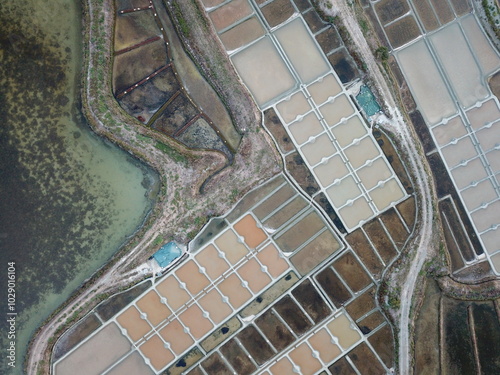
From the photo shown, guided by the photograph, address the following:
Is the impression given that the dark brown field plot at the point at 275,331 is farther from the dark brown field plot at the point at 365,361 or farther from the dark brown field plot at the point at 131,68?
the dark brown field plot at the point at 131,68

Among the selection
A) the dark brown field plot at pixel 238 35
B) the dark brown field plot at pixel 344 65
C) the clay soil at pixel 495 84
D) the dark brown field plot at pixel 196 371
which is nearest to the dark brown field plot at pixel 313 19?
the dark brown field plot at pixel 344 65

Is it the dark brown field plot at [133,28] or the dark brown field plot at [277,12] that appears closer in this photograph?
the dark brown field plot at [133,28]

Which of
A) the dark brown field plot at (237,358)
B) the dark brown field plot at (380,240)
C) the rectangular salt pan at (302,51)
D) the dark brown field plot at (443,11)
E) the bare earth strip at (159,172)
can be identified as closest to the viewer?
the bare earth strip at (159,172)

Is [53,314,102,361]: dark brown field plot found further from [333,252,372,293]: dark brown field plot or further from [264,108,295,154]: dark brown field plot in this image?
[264,108,295,154]: dark brown field plot

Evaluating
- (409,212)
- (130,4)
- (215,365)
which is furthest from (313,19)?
(215,365)

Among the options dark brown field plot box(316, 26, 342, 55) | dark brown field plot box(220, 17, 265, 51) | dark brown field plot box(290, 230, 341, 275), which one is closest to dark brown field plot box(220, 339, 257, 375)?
dark brown field plot box(290, 230, 341, 275)

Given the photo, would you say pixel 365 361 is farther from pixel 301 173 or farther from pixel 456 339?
pixel 301 173

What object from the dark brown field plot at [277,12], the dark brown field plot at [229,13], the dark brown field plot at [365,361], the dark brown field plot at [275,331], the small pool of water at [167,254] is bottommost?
the dark brown field plot at [365,361]
